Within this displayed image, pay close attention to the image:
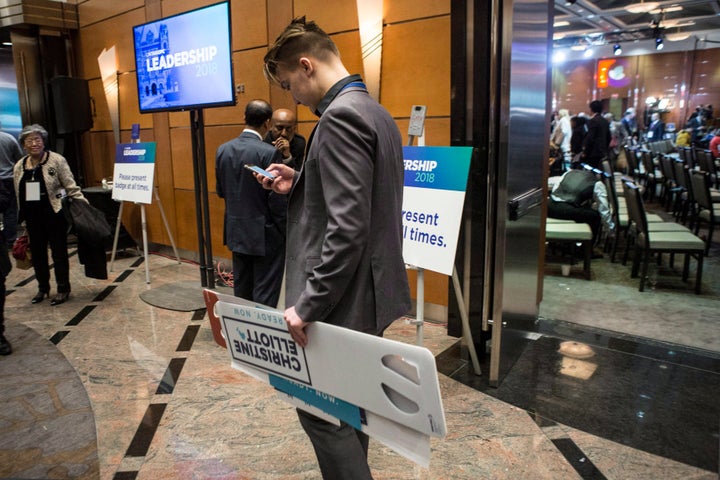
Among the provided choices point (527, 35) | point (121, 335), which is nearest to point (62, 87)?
point (121, 335)

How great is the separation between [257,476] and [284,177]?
3.92 feet

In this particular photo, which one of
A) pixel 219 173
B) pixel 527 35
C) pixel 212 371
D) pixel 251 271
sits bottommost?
pixel 212 371

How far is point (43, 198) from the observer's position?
409 centimetres

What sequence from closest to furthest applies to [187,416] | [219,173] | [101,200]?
[187,416]
[219,173]
[101,200]

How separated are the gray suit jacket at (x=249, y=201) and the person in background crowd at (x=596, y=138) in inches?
226

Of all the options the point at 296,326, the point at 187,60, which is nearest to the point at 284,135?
the point at 187,60

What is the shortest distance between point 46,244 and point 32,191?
1.70ft

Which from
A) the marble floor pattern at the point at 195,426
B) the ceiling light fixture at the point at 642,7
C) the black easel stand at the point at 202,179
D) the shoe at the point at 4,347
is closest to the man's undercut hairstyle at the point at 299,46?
the marble floor pattern at the point at 195,426

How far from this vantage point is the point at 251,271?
10.9ft

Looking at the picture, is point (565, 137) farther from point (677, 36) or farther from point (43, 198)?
point (43, 198)

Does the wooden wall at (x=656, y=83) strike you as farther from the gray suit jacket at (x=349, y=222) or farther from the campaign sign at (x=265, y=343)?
the campaign sign at (x=265, y=343)

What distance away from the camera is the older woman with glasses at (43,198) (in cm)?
400

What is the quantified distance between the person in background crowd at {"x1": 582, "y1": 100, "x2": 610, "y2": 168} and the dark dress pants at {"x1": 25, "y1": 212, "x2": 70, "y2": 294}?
21.9ft

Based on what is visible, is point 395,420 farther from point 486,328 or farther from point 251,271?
point 251,271
